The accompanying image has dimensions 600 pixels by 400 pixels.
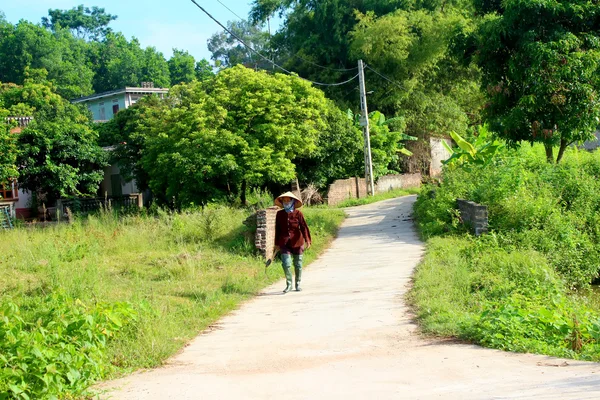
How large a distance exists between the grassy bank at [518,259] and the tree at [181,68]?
67.0m

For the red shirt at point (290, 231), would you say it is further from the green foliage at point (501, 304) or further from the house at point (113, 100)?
the house at point (113, 100)

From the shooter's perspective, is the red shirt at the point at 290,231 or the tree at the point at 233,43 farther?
the tree at the point at 233,43

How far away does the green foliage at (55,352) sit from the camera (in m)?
5.86

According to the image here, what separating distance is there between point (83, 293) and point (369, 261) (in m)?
6.48

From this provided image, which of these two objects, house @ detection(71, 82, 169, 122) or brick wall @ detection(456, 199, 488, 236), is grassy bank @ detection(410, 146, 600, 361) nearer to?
brick wall @ detection(456, 199, 488, 236)

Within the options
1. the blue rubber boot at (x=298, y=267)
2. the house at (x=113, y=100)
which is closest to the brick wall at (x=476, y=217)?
the blue rubber boot at (x=298, y=267)

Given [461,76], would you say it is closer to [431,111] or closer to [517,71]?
[431,111]

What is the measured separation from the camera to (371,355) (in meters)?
7.64

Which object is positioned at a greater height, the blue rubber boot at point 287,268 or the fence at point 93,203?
the fence at point 93,203

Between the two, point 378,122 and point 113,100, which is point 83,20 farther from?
point 378,122

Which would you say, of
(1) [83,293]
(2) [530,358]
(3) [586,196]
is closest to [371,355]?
(2) [530,358]

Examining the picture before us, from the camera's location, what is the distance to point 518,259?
13250mm

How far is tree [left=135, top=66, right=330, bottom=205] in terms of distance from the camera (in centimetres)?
2670

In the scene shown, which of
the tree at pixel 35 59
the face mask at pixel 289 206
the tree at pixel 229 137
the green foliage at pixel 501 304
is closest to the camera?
the green foliage at pixel 501 304
